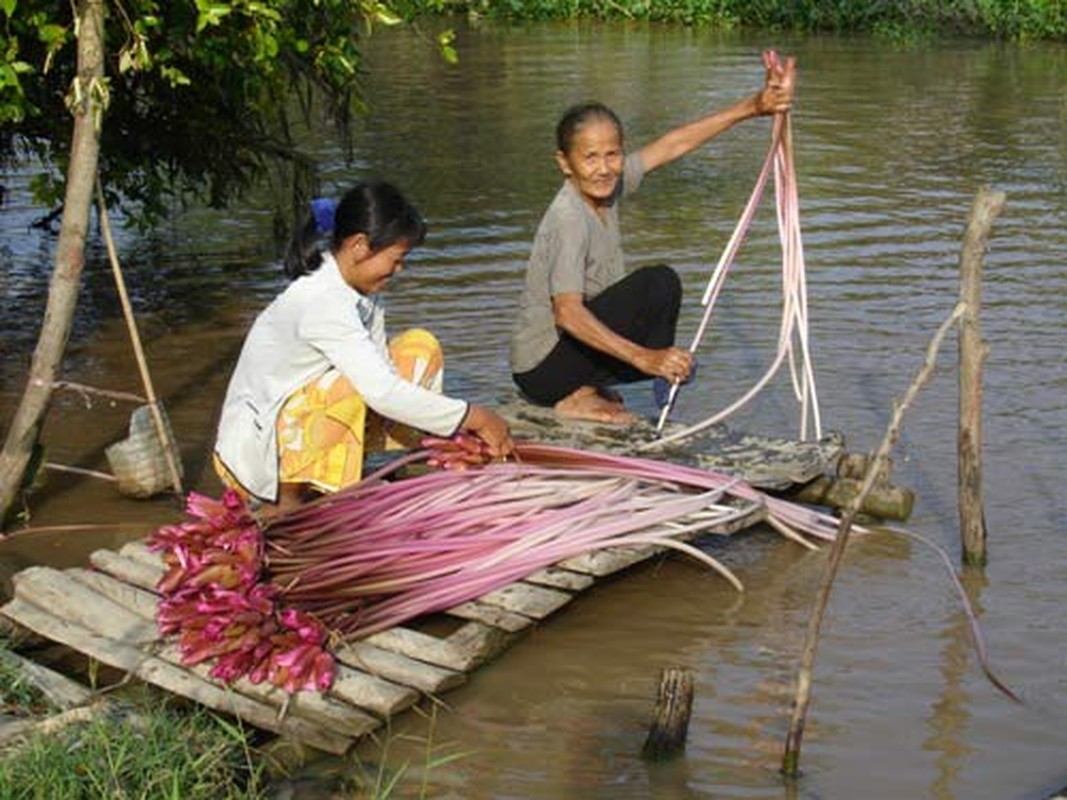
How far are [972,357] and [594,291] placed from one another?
65.7 inches

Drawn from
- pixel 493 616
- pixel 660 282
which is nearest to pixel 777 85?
pixel 660 282

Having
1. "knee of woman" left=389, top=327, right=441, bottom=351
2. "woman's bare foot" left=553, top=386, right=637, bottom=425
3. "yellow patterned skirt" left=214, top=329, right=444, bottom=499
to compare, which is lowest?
"woman's bare foot" left=553, top=386, right=637, bottom=425

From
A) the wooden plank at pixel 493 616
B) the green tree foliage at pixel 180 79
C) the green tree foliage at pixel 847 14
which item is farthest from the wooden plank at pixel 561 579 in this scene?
the green tree foliage at pixel 847 14

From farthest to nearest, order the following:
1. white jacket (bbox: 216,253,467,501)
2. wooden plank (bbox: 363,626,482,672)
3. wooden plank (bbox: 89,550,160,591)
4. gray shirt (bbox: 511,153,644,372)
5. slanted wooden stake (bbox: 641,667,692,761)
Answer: gray shirt (bbox: 511,153,644,372) < white jacket (bbox: 216,253,467,501) < wooden plank (bbox: 89,550,160,591) < wooden plank (bbox: 363,626,482,672) < slanted wooden stake (bbox: 641,667,692,761)

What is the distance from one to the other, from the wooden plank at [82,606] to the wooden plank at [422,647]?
1.98 ft

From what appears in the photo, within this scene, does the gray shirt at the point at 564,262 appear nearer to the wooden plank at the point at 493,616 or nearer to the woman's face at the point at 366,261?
the woman's face at the point at 366,261

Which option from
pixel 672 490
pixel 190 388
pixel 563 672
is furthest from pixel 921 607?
pixel 190 388

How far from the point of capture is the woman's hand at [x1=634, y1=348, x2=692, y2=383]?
562cm

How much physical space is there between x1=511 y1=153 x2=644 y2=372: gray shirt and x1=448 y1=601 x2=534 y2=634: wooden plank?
1530 millimetres

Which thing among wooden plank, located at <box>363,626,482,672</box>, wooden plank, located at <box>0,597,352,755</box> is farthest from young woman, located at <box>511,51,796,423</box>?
wooden plank, located at <box>0,597,352,755</box>

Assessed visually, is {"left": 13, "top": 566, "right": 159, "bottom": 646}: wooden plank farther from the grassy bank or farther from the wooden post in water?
the grassy bank

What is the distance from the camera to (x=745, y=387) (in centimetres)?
723

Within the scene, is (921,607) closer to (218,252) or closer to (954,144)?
(218,252)

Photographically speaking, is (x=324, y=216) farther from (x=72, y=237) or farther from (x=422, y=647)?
(x=422, y=647)
